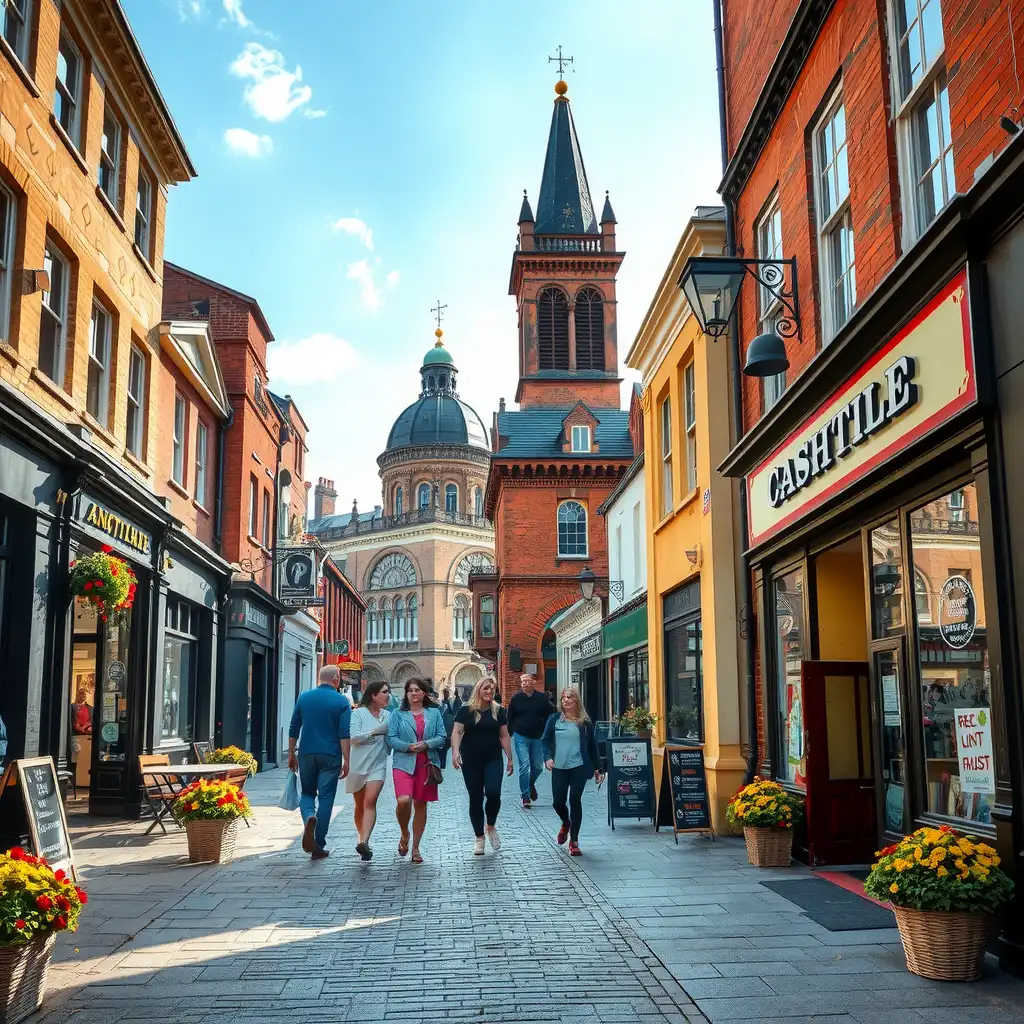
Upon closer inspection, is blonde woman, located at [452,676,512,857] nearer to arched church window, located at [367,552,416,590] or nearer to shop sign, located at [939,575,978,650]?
shop sign, located at [939,575,978,650]

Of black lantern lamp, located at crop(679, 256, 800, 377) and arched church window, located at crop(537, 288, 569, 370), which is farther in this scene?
arched church window, located at crop(537, 288, 569, 370)

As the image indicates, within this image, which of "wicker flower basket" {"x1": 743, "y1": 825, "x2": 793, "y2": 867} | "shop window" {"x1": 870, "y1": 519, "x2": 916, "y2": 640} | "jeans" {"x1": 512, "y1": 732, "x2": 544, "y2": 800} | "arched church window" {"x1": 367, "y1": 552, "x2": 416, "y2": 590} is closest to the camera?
"shop window" {"x1": 870, "y1": 519, "x2": 916, "y2": 640}

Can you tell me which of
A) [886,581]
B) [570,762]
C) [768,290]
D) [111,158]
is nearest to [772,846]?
[570,762]

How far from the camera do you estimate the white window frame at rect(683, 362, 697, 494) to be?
587 inches

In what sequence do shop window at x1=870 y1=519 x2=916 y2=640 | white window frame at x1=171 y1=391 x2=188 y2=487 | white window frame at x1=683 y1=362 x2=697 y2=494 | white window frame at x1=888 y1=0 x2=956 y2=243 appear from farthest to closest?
white window frame at x1=171 y1=391 x2=188 y2=487
white window frame at x1=683 y1=362 x2=697 y2=494
shop window at x1=870 y1=519 x2=916 y2=640
white window frame at x1=888 y1=0 x2=956 y2=243

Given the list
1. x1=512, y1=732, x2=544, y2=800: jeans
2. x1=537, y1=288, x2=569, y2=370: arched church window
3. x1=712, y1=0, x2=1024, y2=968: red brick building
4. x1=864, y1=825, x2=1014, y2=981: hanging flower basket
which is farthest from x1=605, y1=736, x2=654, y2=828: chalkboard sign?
x1=537, y1=288, x2=569, y2=370: arched church window

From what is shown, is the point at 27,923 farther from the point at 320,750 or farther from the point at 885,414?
the point at 885,414

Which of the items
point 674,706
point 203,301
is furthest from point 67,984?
point 203,301

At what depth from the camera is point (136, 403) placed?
1606cm

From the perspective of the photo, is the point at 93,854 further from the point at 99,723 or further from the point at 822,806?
the point at 822,806

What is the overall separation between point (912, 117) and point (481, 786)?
744 cm

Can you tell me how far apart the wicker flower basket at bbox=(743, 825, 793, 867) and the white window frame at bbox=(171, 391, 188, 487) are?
39.7 ft

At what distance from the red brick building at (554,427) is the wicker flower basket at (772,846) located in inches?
1011

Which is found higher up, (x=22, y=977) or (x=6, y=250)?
(x=6, y=250)
